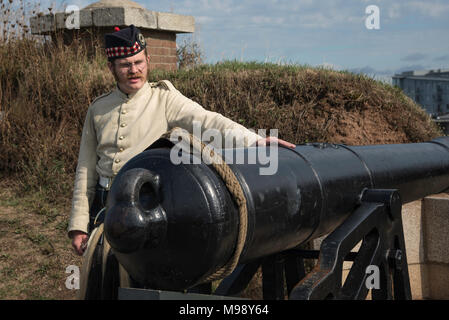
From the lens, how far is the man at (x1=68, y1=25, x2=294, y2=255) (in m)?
3.04

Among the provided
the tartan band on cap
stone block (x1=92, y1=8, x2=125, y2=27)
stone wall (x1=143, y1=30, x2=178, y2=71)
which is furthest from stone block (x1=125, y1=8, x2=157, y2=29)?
the tartan band on cap

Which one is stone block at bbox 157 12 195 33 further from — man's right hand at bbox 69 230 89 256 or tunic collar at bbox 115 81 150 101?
man's right hand at bbox 69 230 89 256

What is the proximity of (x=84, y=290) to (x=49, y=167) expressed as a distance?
4579 millimetres

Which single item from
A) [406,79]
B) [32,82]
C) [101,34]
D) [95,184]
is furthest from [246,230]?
[406,79]

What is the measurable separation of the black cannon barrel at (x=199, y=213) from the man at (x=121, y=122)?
0.88 metres

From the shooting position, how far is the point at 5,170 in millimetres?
7098

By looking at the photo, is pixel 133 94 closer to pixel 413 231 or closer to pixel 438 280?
pixel 413 231

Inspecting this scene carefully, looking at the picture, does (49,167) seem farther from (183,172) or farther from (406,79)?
(406,79)

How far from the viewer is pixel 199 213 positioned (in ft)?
6.19

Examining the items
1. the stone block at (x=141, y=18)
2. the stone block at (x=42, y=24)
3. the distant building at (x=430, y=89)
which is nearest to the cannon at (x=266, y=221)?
the stone block at (x=141, y=18)

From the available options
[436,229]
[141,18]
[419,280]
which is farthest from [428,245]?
[141,18]

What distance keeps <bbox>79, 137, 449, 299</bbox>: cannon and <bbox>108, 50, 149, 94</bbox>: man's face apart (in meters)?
0.99

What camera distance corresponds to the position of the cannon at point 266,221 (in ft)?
6.21

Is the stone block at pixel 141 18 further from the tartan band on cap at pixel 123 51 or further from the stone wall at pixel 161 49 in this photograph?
the tartan band on cap at pixel 123 51
